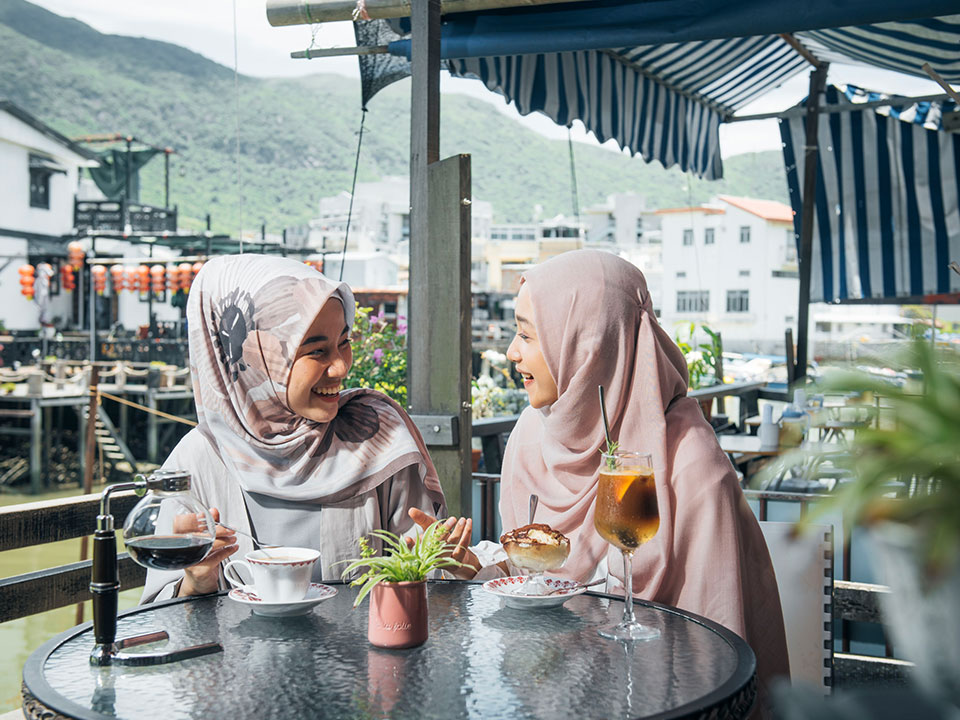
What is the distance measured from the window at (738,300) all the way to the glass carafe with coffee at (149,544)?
6086 cm

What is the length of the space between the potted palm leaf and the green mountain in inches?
2955

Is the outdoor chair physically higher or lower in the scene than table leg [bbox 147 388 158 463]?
higher

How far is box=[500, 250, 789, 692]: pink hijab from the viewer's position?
2.03 metres

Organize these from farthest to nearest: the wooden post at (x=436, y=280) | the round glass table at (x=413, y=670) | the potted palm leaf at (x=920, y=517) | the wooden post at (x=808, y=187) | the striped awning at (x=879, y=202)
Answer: the striped awning at (x=879, y=202)
the wooden post at (x=808, y=187)
the wooden post at (x=436, y=280)
the round glass table at (x=413, y=670)
the potted palm leaf at (x=920, y=517)

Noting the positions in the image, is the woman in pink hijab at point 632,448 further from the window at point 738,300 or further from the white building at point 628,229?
the white building at point 628,229

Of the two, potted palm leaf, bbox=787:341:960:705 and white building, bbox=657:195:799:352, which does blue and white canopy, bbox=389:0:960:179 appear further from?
white building, bbox=657:195:799:352

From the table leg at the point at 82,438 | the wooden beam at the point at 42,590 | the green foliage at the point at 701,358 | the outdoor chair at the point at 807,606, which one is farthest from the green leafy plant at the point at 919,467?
the table leg at the point at 82,438

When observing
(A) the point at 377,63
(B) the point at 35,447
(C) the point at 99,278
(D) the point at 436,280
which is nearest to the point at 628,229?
(C) the point at 99,278

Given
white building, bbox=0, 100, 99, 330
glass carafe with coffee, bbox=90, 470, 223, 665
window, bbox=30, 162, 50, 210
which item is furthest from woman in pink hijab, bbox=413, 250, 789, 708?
window, bbox=30, 162, 50, 210

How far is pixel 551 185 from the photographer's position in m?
93.1

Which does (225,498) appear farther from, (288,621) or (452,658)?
(452,658)

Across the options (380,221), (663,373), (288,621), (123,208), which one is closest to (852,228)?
(663,373)

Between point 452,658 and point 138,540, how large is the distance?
1.83 feet

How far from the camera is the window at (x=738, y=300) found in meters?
60.1
